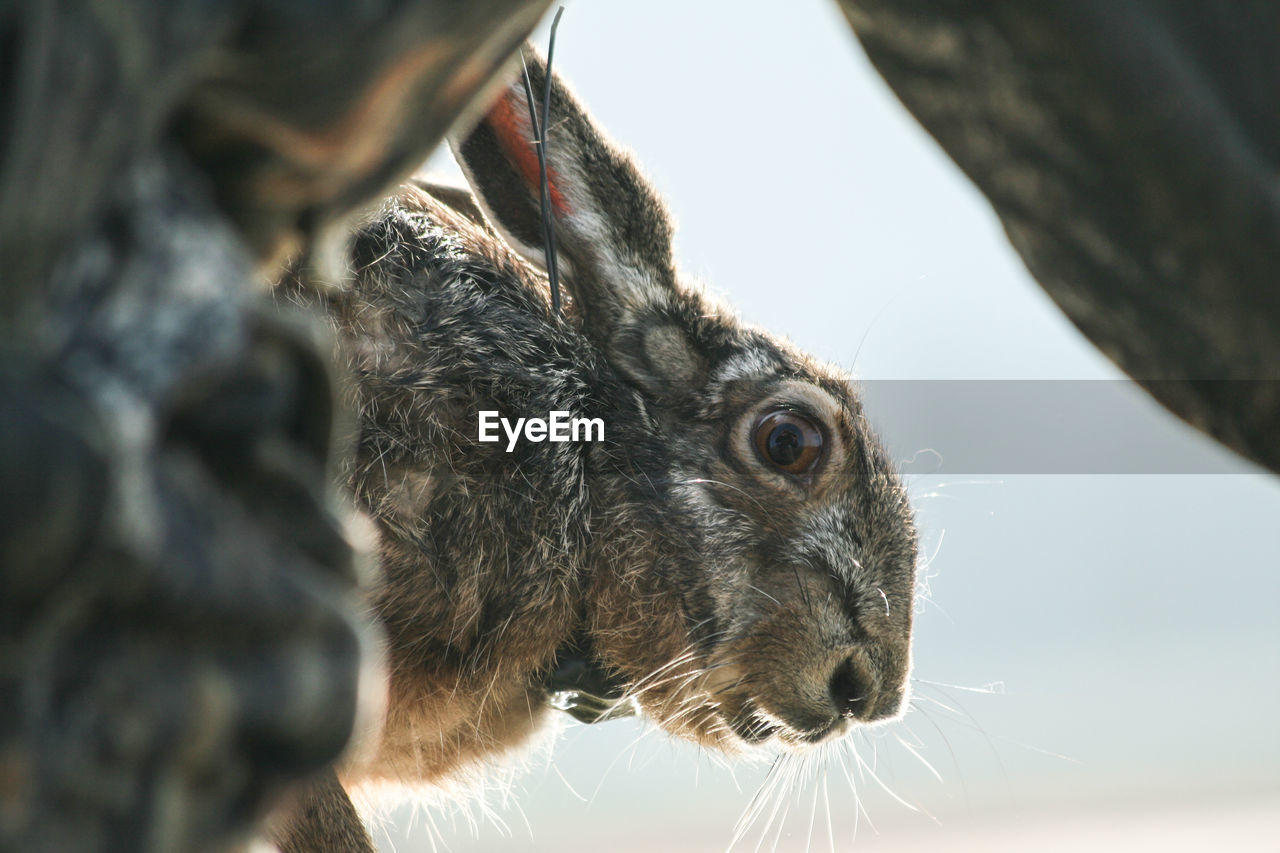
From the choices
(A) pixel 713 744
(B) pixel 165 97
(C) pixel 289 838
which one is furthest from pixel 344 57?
(A) pixel 713 744

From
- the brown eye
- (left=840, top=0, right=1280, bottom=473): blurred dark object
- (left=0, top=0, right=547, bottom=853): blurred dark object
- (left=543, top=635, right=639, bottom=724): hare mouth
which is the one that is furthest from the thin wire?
(left=0, top=0, right=547, bottom=853): blurred dark object

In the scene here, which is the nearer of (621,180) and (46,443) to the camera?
(46,443)

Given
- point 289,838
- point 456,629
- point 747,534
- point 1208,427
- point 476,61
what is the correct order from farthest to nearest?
point 747,534
point 456,629
point 289,838
point 1208,427
point 476,61

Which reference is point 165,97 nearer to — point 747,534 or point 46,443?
point 46,443

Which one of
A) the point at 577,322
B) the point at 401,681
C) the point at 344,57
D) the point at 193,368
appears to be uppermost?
the point at 577,322

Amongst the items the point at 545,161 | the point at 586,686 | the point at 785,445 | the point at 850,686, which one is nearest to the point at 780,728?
the point at 850,686

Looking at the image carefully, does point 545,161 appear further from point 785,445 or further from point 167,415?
point 167,415

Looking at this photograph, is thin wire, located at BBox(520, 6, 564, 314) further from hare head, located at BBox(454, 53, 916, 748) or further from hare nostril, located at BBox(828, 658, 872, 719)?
hare nostril, located at BBox(828, 658, 872, 719)
